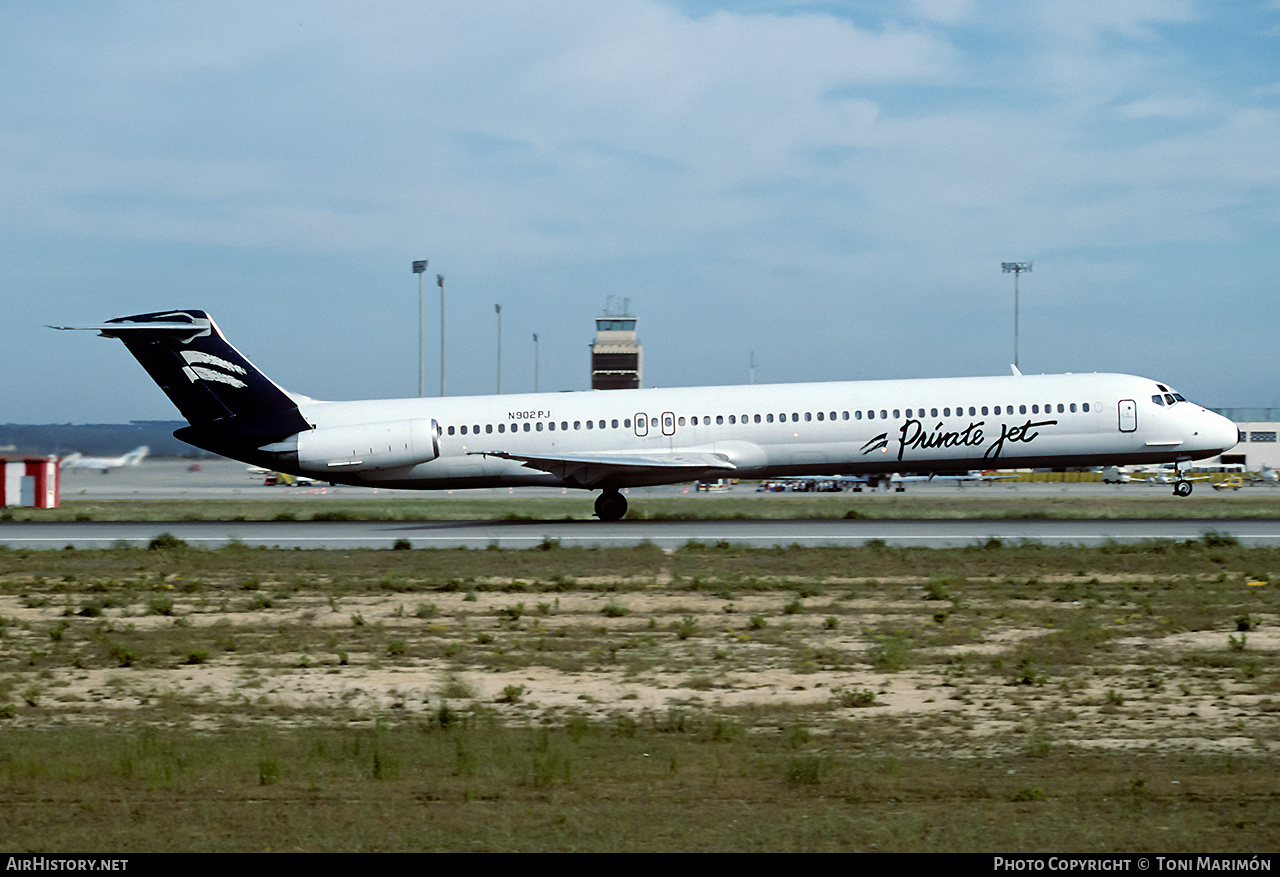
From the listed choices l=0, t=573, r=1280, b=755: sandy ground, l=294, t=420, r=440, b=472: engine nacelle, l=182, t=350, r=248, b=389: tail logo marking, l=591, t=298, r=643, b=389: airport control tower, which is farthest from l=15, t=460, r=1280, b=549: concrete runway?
l=591, t=298, r=643, b=389: airport control tower

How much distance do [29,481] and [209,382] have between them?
61.5ft

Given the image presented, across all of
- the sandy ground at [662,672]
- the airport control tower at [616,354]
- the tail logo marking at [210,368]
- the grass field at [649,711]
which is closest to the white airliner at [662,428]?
the tail logo marking at [210,368]

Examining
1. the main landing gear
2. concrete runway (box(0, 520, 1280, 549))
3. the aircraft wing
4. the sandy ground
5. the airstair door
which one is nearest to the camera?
the sandy ground

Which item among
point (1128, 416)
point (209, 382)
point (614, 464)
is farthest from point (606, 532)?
point (1128, 416)

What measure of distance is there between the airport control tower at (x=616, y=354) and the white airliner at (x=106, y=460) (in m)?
45.4

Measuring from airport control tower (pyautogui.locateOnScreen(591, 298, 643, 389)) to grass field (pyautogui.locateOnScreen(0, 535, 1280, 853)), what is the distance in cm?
8575

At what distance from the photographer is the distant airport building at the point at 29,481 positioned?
4567cm

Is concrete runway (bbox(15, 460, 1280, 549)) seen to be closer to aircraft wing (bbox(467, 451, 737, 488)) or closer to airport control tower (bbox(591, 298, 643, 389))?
aircraft wing (bbox(467, 451, 737, 488))

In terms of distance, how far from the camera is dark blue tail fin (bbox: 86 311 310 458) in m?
31.8

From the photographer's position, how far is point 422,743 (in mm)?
9430

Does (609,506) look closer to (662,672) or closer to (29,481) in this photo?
(662,672)

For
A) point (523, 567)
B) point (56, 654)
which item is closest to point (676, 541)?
point (523, 567)

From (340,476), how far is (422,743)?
2416 centimetres

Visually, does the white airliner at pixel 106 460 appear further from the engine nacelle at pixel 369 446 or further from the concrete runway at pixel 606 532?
the engine nacelle at pixel 369 446
